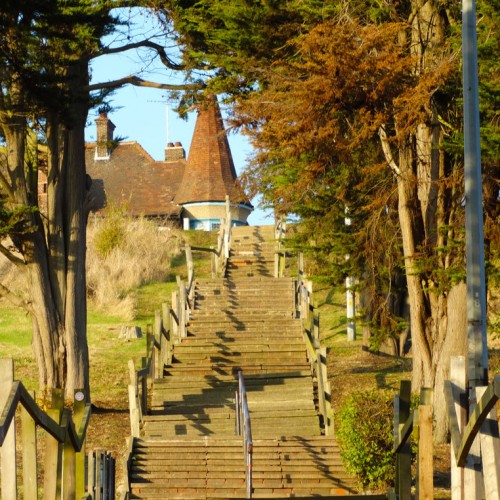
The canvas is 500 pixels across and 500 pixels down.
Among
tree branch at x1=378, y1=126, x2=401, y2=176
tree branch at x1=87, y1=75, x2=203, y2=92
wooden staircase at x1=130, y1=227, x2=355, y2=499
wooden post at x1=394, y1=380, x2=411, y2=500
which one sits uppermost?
tree branch at x1=87, y1=75, x2=203, y2=92

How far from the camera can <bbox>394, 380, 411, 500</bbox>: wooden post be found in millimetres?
9742

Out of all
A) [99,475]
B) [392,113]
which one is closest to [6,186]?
[392,113]

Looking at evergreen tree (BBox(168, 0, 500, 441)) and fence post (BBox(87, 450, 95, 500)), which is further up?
evergreen tree (BBox(168, 0, 500, 441))

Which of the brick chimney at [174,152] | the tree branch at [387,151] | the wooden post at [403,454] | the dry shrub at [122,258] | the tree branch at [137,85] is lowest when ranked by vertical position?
the wooden post at [403,454]

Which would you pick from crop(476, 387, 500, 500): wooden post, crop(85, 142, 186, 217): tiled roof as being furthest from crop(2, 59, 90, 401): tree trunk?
crop(85, 142, 186, 217): tiled roof

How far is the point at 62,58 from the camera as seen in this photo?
21.8 metres

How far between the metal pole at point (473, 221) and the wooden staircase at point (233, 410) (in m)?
4.07

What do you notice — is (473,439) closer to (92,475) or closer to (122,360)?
(92,475)

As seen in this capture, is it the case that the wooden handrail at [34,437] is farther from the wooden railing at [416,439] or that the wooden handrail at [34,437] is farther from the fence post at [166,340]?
the fence post at [166,340]

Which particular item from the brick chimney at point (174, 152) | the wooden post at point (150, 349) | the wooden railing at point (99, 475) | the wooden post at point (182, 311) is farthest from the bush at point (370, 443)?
the brick chimney at point (174, 152)

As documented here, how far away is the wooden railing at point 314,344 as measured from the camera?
810 inches

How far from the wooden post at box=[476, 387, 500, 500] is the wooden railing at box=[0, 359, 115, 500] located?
8.61 feet

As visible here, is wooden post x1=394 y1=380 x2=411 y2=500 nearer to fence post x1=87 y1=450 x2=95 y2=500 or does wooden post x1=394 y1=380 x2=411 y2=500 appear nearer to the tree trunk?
fence post x1=87 y1=450 x2=95 y2=500

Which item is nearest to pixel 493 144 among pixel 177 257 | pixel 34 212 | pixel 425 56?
pixel 425 56
